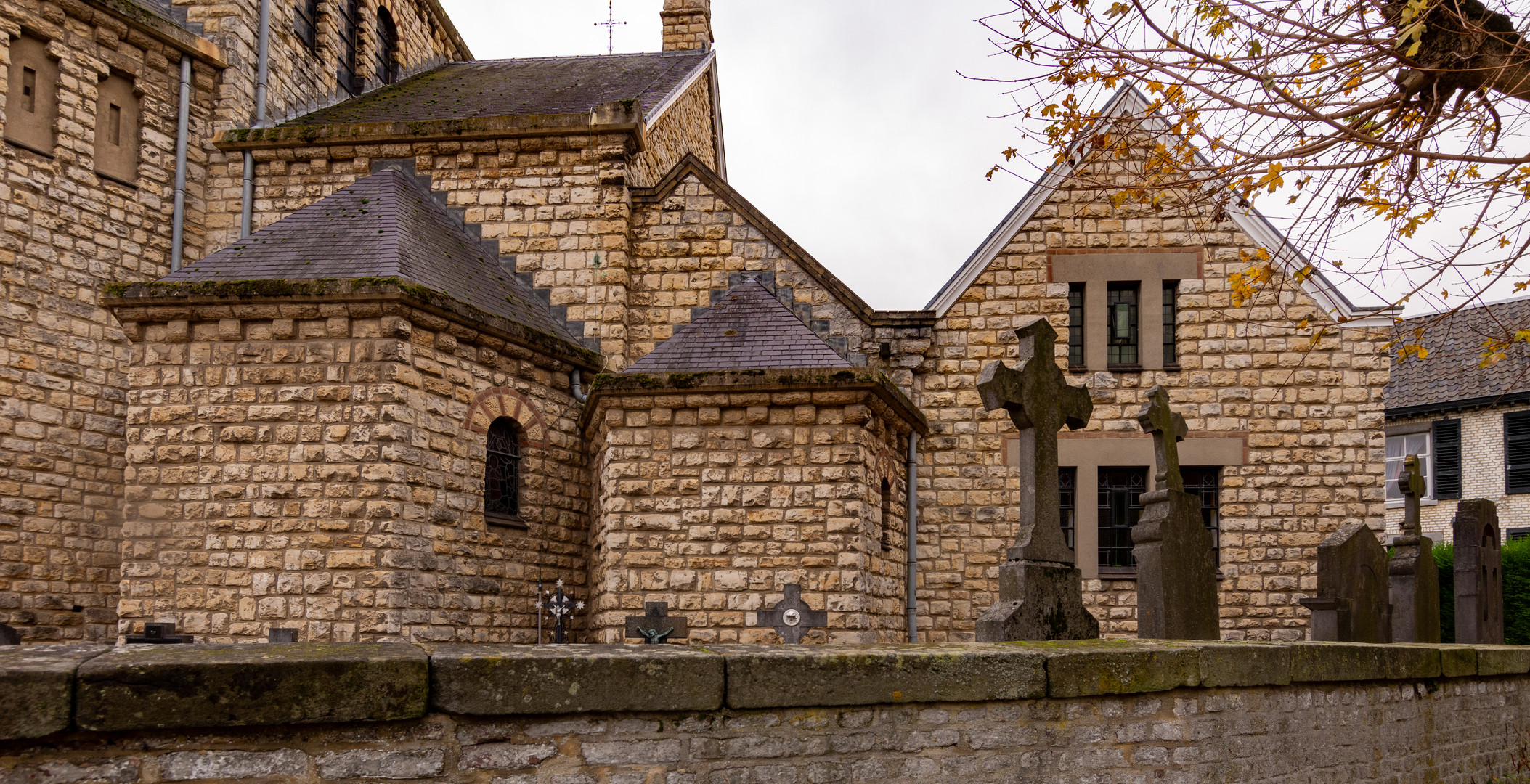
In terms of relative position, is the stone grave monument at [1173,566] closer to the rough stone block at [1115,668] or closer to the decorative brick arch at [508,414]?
the rough stone block at [1115,668]

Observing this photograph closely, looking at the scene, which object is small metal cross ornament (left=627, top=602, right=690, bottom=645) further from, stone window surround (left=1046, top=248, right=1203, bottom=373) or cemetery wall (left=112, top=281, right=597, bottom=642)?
stone window surround (left=1046, top=248, right=1203, bottom=373)

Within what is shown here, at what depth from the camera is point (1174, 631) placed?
7711 millimetres

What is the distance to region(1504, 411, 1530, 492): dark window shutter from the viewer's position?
78.0 feet

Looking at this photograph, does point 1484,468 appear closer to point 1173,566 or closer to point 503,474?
point 1173,566

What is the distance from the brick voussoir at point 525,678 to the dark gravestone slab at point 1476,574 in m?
8.00

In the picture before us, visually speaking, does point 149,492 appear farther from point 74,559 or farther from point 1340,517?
point 1340,517

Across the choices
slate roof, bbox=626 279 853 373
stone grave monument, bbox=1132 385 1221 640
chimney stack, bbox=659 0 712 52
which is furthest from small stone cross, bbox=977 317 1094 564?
chimney stack, bbox=659 0 712 52

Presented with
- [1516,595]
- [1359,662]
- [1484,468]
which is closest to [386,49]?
[1359,662]

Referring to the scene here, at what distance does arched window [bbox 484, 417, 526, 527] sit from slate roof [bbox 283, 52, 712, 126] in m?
4.29

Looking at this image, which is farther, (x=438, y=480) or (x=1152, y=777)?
(x=438, y=480)

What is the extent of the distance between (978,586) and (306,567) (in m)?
7.43

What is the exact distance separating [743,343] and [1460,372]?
18.6m

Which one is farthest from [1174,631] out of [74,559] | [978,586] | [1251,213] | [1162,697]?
[74,559]

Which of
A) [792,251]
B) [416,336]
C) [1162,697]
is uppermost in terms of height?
[792,251]
